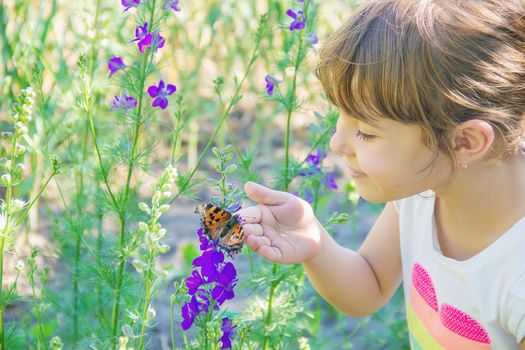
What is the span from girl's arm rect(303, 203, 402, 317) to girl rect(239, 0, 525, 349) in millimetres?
38

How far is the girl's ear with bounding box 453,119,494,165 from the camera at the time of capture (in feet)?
5.59

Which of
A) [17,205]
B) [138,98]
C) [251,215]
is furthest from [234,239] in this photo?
[138,98]

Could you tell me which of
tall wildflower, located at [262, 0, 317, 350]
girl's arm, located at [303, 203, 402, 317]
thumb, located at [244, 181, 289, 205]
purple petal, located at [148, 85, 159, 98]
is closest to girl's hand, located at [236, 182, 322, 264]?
thumb, located at [244, 181, 289, 205]

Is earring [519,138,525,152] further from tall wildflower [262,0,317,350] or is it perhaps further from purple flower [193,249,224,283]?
purple flower [193,249,224,283]

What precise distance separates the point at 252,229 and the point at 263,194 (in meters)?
0.08

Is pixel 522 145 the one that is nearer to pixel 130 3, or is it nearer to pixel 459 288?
pixel 459 288

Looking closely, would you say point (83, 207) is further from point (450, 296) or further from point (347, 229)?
point (347, 229)

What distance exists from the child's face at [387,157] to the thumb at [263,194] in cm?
14

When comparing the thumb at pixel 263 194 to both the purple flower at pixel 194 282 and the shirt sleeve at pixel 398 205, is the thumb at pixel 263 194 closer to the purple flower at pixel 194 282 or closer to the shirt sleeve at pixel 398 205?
the purple flower at pixel 194 282

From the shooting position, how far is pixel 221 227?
1428 millimetres

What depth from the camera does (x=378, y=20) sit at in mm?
1729

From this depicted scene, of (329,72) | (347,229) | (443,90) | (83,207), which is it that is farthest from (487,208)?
(347,229)

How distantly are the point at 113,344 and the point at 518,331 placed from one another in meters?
0.78

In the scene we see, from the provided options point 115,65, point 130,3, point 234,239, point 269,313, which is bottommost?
point 269,313
